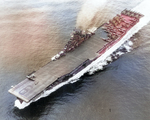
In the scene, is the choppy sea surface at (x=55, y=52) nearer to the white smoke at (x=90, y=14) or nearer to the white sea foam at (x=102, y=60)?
the white smoke at (x=90, y=14)

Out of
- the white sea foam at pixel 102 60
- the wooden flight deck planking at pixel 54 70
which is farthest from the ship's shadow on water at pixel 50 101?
the wooden flight deck planking at pixel 54 70

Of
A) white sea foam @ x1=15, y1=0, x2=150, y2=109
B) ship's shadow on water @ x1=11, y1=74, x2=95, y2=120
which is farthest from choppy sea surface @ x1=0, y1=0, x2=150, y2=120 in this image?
white sea foam @ x1=15, y1=0, x2=150, y2=109

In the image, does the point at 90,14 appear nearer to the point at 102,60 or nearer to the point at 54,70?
the point at 102,60

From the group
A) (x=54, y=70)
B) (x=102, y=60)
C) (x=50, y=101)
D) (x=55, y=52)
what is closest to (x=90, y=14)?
(x=55, y=52)

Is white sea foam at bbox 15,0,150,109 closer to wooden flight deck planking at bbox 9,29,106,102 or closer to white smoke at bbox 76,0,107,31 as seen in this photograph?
wooden flight deck planking at bbox 9,29,106,102

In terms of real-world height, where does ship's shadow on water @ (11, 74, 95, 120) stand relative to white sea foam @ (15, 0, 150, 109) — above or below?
below

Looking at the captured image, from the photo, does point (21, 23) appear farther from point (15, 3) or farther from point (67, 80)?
point (67, 80)
